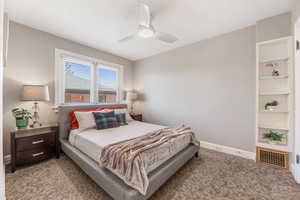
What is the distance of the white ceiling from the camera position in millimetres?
2027

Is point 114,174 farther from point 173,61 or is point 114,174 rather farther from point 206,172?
point 173,61

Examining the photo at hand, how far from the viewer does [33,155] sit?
227 cm

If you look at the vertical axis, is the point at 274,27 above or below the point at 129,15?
below

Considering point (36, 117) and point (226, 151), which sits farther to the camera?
point (226, 151)

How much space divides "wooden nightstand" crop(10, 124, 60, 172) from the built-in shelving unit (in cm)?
392

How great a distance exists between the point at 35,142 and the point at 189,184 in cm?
267

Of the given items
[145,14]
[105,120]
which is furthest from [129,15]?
[105,120]

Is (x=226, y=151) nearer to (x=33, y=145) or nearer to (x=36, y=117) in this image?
(x=33, y=145)

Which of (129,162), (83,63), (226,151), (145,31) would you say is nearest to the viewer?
(129,162)

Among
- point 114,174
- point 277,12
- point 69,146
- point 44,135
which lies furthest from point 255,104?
point 44,135

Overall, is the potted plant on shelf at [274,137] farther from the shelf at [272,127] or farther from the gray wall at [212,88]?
the gray wall at [212,88]

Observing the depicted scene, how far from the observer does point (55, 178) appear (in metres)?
1.97

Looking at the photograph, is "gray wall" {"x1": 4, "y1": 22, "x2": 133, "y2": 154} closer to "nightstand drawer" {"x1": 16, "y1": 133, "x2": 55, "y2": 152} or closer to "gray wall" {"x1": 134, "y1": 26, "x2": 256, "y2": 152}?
"nightstand drawer" {"x1": 16, "y1": 133, "x2": 55, "y2": 152}

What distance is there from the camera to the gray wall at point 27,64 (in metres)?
2.40
